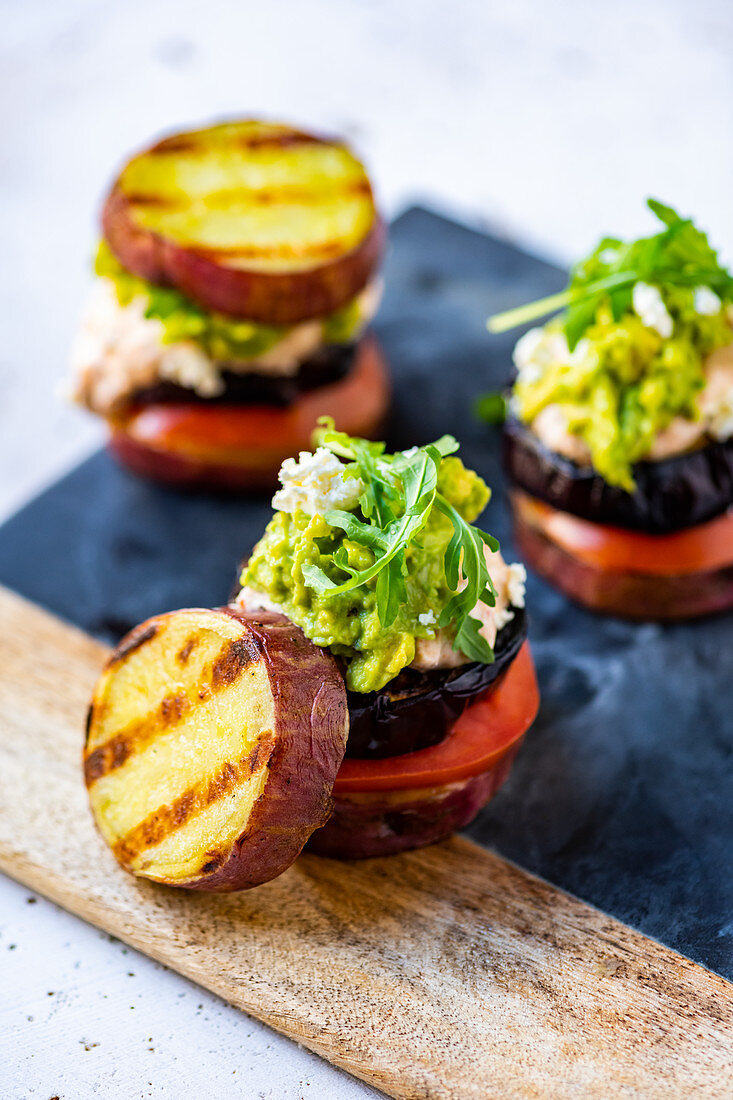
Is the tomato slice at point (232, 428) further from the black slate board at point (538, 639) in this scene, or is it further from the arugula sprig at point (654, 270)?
the arugula sprig at point (654, 270)

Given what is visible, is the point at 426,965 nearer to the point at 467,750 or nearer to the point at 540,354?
the point at 467,750

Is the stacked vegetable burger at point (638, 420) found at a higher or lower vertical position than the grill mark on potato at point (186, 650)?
higher

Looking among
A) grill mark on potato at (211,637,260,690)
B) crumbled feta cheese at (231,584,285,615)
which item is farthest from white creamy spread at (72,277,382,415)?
grill mark on potato at (211,637,260,690)

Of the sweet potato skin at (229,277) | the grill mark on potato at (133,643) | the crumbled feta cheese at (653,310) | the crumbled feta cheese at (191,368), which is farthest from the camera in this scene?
the crumbled feta cheese at (191,368)

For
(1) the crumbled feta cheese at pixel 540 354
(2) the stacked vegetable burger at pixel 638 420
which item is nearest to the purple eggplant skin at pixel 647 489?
(2) the stacked vegetable burger at pixel 638 420

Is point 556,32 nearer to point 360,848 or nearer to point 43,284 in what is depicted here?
point 43,284

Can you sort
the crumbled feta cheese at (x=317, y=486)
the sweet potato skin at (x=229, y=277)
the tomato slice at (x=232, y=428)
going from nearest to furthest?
the crumbled feta cheese at (x=317, y=486)
the sweet potato skin at (x=229, y=277)
the tomato slice at (x=232, y=428)
